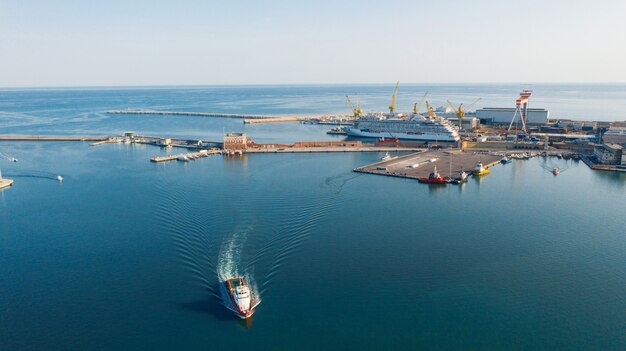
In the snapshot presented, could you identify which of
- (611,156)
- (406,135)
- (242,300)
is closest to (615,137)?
(611,156)

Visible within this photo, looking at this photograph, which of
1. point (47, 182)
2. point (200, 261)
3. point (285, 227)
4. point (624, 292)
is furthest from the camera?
point (47, 182)

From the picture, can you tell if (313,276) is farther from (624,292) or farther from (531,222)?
(531,222)

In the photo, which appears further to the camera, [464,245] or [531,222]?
[531,222]

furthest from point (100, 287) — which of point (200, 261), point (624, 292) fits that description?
point (624, 292)

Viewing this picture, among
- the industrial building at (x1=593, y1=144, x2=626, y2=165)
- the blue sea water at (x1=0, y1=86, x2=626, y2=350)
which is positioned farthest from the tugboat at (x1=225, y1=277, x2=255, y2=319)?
the industrial building at (x1=593, y1=144, x2=626, y2=165)

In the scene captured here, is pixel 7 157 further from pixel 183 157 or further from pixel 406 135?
pixel 406 135

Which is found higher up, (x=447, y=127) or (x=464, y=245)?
(x=447, y=127)

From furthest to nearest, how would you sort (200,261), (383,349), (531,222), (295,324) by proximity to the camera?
(531,222) → (200,261) → (295,324) → (383,349)

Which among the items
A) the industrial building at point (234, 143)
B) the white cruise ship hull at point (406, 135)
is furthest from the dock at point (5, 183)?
the white cruise ship hull at point (406, 135)
